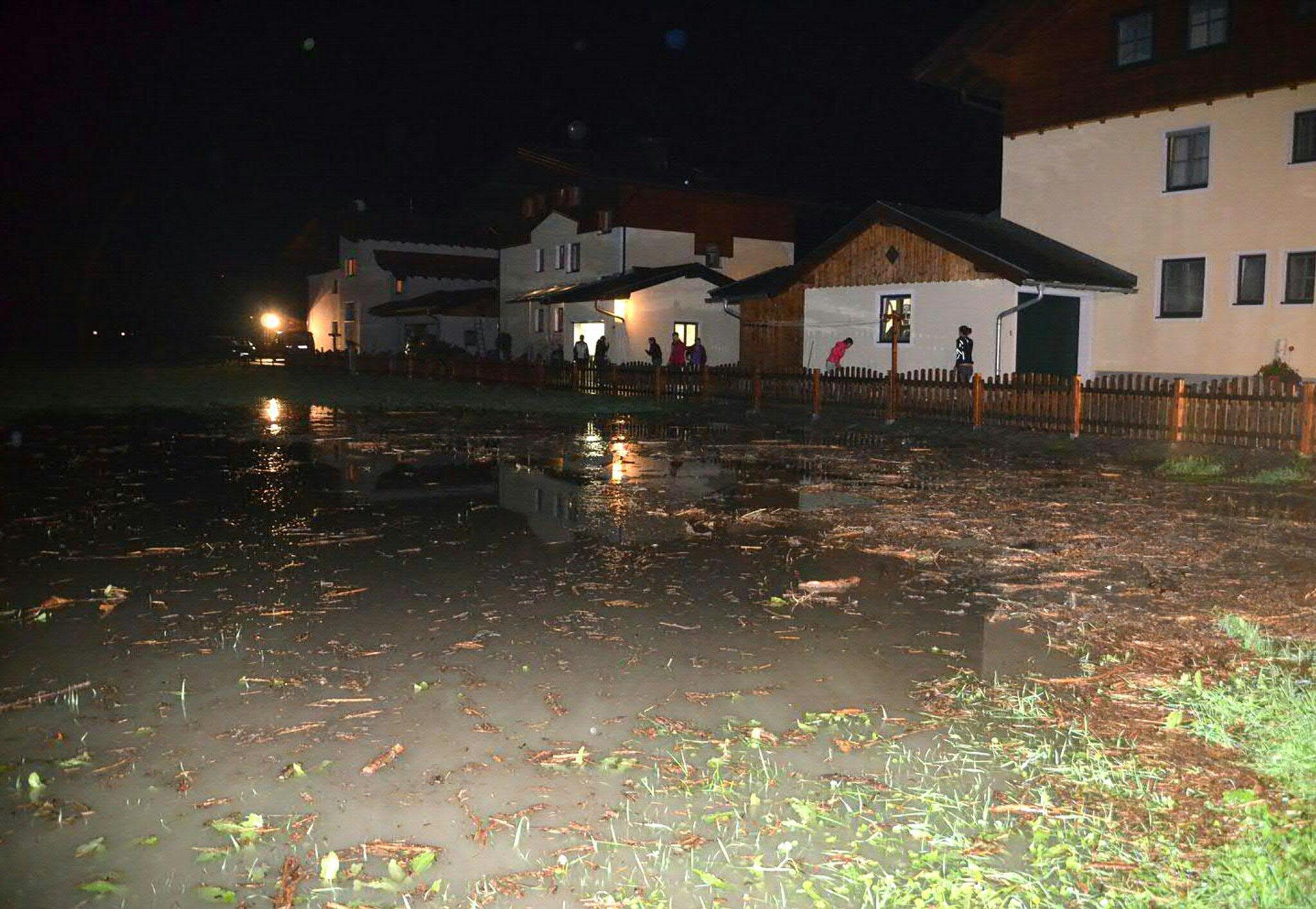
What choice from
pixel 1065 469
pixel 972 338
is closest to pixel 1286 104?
pixel 972 338

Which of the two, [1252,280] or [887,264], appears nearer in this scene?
[1252,280]

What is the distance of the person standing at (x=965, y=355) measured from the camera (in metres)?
23.7

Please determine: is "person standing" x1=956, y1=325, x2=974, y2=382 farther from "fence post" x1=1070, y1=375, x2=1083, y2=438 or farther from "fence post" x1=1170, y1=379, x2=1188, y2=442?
"fence post" x1=1170, y1=379, x2=1188, y2=442

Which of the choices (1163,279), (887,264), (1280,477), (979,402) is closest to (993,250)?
(887,264)

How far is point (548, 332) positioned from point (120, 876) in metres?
46.0

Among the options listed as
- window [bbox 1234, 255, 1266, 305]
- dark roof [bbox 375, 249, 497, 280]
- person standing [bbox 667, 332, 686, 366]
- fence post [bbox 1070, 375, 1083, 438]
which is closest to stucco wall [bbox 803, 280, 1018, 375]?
Answer: person standing [bbox 667, 332, 686, 366]

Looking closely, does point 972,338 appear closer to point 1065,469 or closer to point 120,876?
point 1065,469

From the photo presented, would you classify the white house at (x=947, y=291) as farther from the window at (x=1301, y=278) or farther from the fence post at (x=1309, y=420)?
the fence post at (x=1309, y=420)

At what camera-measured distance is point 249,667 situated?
19.6ft

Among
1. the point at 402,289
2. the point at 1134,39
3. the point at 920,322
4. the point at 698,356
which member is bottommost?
the point at 698,356

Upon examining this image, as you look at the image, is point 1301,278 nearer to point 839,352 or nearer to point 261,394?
point 839,352

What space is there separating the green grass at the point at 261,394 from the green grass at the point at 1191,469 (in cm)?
1421

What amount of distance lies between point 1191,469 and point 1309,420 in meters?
3.13

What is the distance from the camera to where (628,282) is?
42188mm
